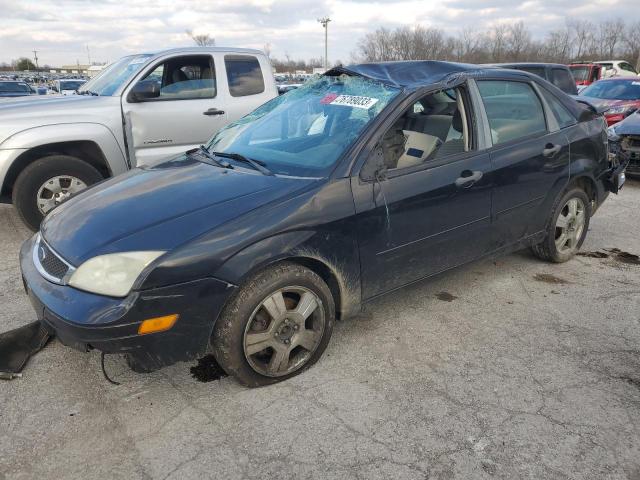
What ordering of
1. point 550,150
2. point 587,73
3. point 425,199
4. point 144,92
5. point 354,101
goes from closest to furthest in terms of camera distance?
point 425,199 < point 354,101 < point 550,150 < point 144,92 < point 587,73

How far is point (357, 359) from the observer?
310 centimetres

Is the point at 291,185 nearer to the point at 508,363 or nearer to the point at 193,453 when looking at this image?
the point at 193,453

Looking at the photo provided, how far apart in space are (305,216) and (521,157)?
1.93 meters

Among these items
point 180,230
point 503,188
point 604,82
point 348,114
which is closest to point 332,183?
point 348,114

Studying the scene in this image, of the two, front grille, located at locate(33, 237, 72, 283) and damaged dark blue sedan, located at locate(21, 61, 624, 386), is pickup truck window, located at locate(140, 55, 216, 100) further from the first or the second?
front grille, located at locate(33, 237, 72, 283)

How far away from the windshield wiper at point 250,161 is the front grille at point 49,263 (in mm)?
1166

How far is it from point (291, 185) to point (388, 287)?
35.6 inches

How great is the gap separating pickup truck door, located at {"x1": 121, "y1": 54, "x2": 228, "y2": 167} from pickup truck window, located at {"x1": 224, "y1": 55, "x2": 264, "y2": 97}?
11 cm

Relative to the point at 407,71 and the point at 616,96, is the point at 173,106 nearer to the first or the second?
the point at 407,71

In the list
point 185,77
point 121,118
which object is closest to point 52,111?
point 121,118

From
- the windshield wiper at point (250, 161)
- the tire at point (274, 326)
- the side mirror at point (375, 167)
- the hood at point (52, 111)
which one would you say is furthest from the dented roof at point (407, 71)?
the hood at point (52, 111)

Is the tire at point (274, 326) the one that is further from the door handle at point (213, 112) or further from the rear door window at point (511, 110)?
the door handle at point (213, 112)

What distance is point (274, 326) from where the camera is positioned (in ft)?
8.85

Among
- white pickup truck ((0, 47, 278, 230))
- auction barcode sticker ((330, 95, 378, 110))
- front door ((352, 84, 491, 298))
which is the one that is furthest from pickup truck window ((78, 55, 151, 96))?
front door ((352, 84, 491, 298))
